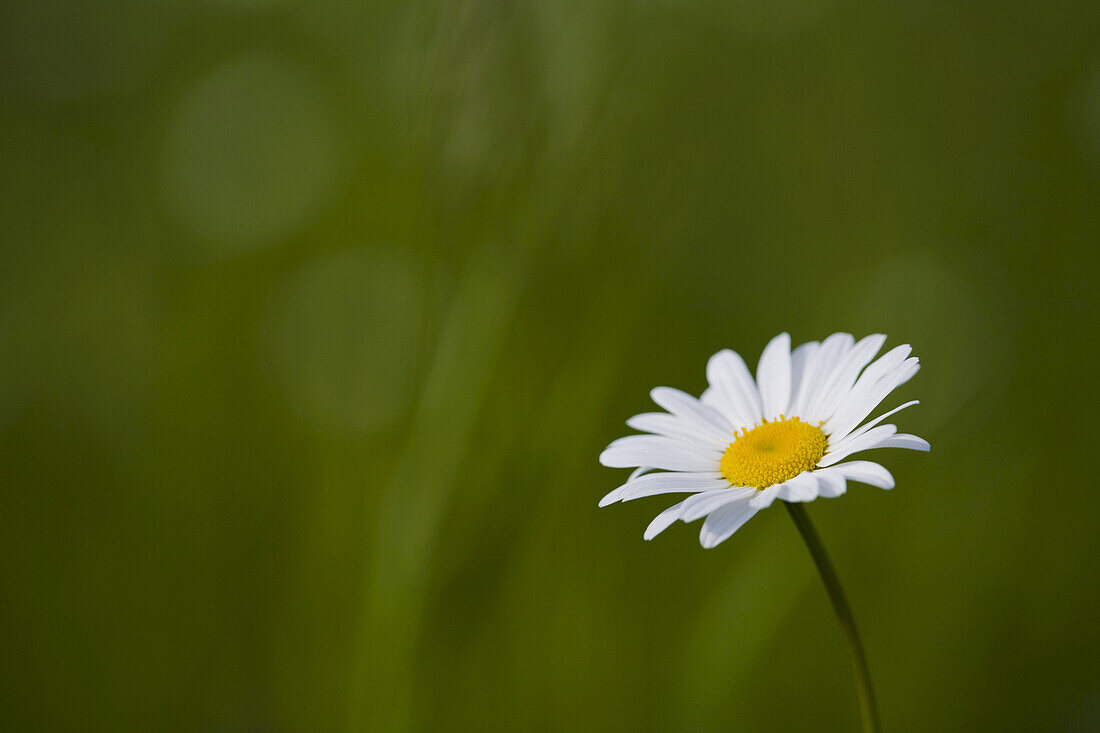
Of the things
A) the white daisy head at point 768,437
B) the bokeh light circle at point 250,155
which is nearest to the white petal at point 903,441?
the white daisy head at point 768,437

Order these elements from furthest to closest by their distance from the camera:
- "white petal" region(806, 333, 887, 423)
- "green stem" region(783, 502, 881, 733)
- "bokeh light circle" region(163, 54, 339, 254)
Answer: "bokeh light circle" region(163, 54, 339, 254) < "white petal" region(806, 333, 887, 423) < "green stem" region(783, 502, 881, 733)

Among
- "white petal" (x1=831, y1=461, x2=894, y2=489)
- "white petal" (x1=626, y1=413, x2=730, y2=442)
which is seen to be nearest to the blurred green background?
"white petal" (x1=626, y1=413, x2=730, y2=442)

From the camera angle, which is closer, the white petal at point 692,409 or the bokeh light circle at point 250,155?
the white petal at point 692,409

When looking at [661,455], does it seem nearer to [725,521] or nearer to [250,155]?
[725,521]

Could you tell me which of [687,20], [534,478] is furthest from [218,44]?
[534,478]

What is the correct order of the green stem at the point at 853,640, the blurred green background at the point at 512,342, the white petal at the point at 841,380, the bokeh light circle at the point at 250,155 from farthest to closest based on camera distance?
the bokeh light circle at the point at 250,155 < the blurred green background at the point at 512,342 < the white petal at the point at 841,380 < the green stem at the point at 853,640

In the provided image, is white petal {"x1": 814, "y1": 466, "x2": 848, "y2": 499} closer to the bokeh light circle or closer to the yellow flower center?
the yellow flower center

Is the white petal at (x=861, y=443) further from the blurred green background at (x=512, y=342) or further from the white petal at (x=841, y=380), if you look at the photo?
the blurred green background at (x=512, y=342)
